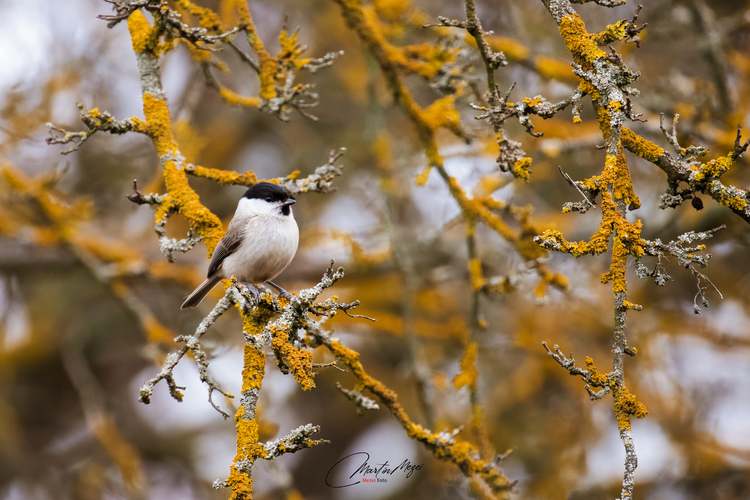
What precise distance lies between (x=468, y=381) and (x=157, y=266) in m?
3.02

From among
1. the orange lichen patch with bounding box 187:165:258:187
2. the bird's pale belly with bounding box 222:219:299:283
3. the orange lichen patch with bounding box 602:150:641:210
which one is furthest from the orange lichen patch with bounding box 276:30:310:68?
the orange lichen patch with bounding box 602:150:641:210

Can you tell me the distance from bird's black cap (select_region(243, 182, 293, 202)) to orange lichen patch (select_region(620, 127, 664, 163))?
174cm

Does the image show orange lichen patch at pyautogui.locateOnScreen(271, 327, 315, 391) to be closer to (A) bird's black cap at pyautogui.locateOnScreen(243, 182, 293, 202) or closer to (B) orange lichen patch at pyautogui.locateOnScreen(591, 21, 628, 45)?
(A) bird's black cap at pyautogui.locateOnScreen(243, 182, 293, 202)

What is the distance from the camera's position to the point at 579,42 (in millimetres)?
2045

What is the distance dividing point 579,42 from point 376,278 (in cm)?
403

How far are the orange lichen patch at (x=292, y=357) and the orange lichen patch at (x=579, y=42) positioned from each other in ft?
4.82

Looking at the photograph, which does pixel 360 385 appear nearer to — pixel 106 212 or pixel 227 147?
pixel 106 212

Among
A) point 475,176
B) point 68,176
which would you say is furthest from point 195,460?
point 475,176

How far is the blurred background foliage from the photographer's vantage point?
441cm

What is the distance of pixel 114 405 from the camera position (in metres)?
7.11

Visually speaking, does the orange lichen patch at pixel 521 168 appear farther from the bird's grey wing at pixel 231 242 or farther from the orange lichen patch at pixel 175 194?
the bird's grey wing at pixel 231 242

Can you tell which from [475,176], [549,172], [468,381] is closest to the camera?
[468,381]

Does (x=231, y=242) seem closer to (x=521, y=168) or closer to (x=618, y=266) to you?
(x=521, y=168)

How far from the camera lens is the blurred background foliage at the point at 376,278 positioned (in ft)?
14.5
